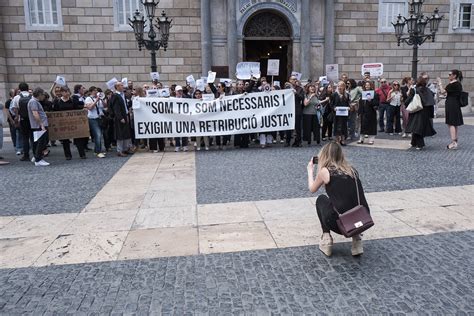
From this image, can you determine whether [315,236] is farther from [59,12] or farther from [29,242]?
[59,12]

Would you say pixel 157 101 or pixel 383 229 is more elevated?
pixel 157 101

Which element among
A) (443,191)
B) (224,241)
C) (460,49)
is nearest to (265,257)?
(224,241)

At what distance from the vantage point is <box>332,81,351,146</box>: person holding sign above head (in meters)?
11.0

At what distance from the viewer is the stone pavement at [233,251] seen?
3273 mm

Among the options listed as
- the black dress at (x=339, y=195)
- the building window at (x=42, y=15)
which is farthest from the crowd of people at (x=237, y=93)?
the building window at (x=42, y=15)

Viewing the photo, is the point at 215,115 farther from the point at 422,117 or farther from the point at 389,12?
the point at 389,12

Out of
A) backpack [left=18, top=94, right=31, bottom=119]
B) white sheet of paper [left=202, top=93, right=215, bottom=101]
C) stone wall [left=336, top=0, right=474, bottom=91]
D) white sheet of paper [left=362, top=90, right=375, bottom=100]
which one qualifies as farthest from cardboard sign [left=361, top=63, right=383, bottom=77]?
backpack [left=18, top=94, right=31, bottom=119]

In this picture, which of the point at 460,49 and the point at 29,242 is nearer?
the point at 29,242

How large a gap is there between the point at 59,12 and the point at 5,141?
7.13 meters

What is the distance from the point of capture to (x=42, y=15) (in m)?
18.4

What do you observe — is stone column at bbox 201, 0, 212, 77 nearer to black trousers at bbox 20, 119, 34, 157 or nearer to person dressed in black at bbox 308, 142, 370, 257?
black trousers at bbox 20, 119, 34, 157

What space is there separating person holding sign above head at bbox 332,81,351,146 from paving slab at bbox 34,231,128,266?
7734mm

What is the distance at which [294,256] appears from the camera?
410cm

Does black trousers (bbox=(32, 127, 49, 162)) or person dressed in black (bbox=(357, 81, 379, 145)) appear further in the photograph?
person dressed in black (bbox=(357, 81, 379, 145))
